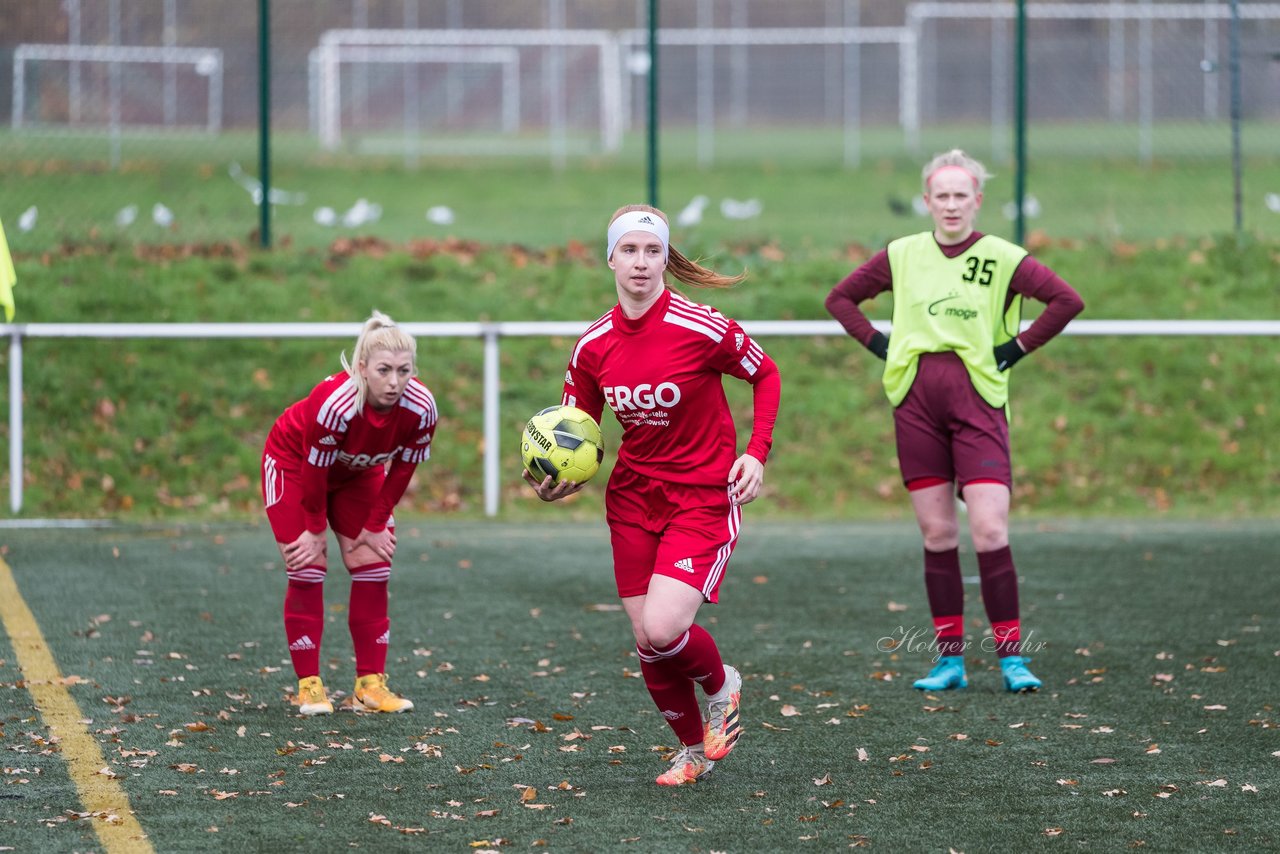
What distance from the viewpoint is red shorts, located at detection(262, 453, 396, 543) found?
250 inches

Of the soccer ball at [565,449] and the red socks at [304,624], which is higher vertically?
Result: the soccer ball at [565,449]

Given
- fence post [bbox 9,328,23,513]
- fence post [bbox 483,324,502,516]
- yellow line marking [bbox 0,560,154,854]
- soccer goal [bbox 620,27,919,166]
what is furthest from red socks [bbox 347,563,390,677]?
soccer goal [bbox 620,27,919,166]

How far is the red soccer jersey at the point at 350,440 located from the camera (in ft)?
19.7

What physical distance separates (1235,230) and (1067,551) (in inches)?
225

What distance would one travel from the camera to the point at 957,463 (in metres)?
6.65

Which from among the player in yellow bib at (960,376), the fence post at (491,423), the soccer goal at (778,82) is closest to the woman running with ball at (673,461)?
the player in yellow bib at (960,376)

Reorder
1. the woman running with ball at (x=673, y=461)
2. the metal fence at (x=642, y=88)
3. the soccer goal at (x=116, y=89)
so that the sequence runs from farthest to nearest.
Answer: the metal fence at (x=642, y=88)
the soccer goal at (x=116, y=89)
the woman running with ball at (x=673, y=461)

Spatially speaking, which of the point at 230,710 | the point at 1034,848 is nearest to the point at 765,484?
the point at 230,710

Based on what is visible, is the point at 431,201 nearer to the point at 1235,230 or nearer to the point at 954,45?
the point at 1235,230

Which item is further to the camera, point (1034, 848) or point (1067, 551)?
point (1067, 551)

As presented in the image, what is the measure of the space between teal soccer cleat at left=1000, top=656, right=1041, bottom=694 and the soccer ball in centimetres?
212

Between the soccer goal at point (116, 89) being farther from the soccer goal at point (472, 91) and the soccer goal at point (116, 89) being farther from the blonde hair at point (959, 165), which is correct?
the blonde hair at point (959, 165)

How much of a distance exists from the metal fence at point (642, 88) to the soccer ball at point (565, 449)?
12.4 meters

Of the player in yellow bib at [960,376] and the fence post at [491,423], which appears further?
the fence post at [491,423]
